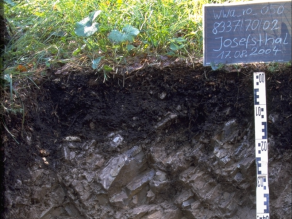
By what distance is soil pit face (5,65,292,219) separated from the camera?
2428 millimetres

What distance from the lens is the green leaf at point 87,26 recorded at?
2.67 metres

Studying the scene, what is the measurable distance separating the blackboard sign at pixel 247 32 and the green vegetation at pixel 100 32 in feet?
0.80

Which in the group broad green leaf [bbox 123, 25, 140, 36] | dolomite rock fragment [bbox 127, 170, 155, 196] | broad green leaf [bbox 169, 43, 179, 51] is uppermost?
broad green leaf [bbox 123, 25, 140, 36]

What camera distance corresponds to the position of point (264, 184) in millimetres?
2342

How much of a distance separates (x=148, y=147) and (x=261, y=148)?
0.78m

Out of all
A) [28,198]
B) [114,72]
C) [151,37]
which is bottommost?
[28,198]

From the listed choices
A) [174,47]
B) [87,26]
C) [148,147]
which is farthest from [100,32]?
[148,147]

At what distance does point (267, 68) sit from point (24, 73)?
180 cm

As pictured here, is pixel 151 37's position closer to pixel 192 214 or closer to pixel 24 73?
pixel 24 73

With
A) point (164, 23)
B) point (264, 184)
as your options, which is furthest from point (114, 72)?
point (264, 184)

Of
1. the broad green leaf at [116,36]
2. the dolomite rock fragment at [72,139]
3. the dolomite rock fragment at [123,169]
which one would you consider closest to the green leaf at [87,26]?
the broad green leaf at [116,36]

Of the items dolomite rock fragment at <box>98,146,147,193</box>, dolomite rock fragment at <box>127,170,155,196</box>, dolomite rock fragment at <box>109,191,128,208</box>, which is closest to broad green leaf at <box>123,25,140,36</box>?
dolomite rock fragment at <box>98,146,147,193</box>

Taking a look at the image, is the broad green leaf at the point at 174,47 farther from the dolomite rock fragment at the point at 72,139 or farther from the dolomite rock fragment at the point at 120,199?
the dolomite rock fragment at the point at 120,199

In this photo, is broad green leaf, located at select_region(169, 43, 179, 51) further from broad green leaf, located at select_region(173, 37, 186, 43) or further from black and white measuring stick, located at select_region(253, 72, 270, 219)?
black and white measuring stick, located at select_region(253, 72, 270, 219)
